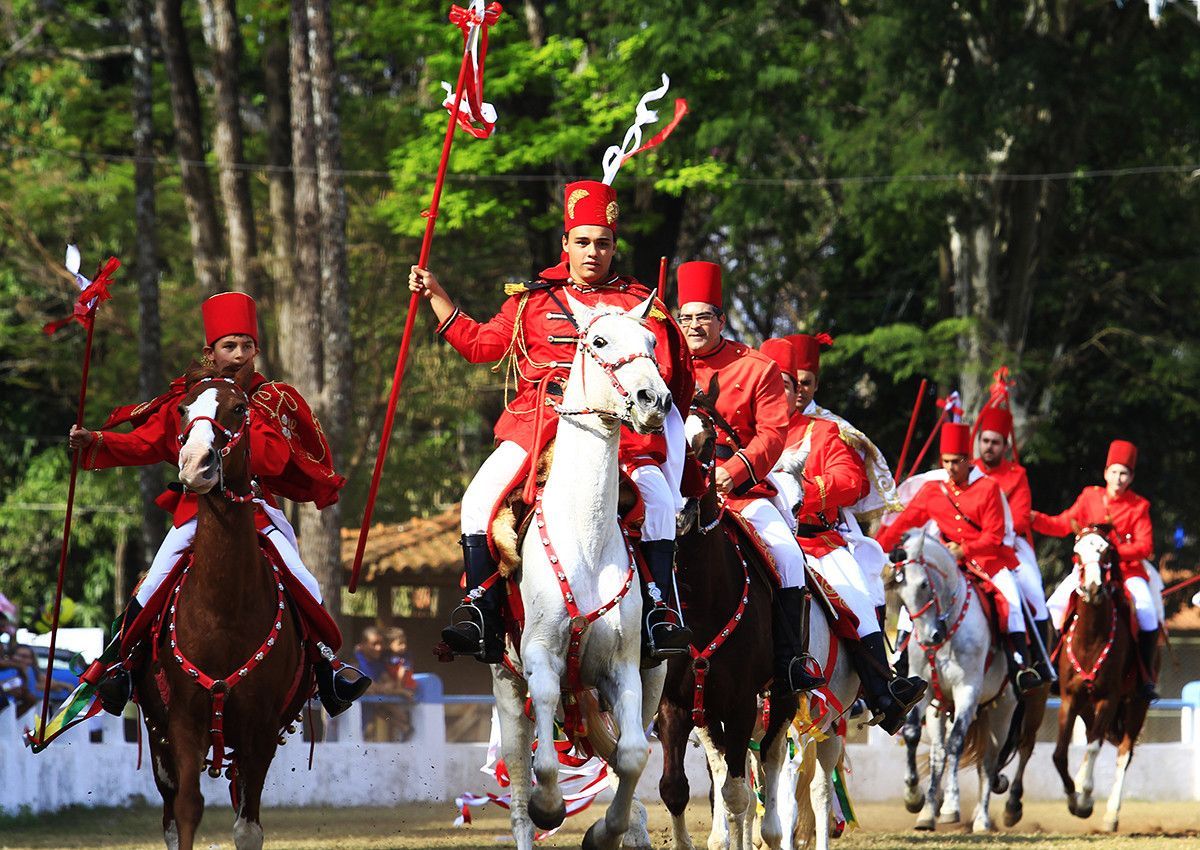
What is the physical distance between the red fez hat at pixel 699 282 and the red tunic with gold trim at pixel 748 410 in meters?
0.30

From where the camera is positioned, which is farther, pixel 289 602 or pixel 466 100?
pixel 466 100

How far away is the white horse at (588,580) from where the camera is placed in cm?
821

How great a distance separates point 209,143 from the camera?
35375 millimetres

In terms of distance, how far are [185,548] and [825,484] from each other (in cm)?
399

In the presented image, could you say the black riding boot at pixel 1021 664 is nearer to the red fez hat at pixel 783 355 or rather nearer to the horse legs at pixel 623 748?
the red fez hat at pixel 783 355

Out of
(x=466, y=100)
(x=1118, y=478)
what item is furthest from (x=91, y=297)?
(x=1118, y=478)

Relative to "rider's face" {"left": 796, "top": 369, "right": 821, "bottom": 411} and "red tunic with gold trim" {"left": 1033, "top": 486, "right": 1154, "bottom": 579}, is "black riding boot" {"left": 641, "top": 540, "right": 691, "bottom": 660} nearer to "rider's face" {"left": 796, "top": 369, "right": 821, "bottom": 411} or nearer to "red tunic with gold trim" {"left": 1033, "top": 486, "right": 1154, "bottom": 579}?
"rider's face" {"left": 796, "top": 369, "right": 821, "bottom": 411}

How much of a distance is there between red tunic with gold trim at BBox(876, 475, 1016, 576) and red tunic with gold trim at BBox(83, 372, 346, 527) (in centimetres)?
771

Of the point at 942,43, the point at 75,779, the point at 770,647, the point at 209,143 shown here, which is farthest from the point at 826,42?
the point at 770,647

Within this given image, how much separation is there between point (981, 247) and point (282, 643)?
20.4m

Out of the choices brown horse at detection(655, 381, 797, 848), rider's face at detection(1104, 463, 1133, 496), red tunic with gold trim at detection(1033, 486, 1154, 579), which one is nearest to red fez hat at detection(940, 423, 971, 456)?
red tunic with gold trim at detection(1033, 486, 1154, 579)

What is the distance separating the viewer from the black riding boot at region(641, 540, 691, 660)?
8562 millimetres

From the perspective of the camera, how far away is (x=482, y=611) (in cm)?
873

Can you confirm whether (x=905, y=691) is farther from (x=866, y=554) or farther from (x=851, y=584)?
(x=866, y=554)
